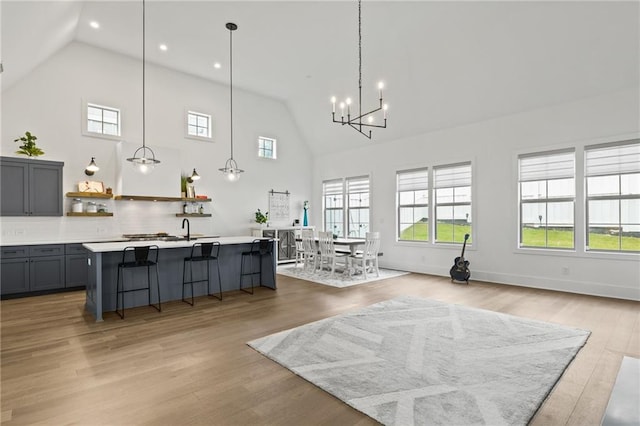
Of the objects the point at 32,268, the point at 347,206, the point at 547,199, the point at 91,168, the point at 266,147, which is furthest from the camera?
the point at 347,206

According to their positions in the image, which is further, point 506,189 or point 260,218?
point 260,218

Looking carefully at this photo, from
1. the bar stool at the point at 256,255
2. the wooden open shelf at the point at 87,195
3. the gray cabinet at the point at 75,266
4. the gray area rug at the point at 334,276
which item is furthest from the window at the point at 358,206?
Answer: the gray cabinet at the point at 75,266

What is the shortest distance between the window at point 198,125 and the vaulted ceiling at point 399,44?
3.31 ft

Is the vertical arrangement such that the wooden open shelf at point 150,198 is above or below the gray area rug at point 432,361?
above

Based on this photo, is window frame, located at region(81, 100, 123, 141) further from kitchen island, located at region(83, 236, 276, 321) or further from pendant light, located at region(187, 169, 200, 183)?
Answer: kitchen island, located at region(83, 236, 276, 321)

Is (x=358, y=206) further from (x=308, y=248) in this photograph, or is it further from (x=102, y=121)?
(x=102, y=121)

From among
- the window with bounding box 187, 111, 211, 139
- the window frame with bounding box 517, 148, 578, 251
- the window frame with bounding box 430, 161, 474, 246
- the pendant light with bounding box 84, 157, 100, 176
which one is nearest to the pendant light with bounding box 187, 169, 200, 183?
the window with bounding box 187, 111, 211, 139

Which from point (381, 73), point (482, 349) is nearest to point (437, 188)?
point (381, 73)

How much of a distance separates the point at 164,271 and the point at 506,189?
248 inches

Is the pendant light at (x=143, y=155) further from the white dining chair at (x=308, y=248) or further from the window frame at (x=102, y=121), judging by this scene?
the white dining chair at (x=308, y=248)

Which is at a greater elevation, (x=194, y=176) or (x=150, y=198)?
(x=194, y=176)

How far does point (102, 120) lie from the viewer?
695 cm

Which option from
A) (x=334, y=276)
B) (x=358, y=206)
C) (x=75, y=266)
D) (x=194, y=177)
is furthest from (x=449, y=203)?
(x=75, y=266)

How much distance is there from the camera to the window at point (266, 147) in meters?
9.42
